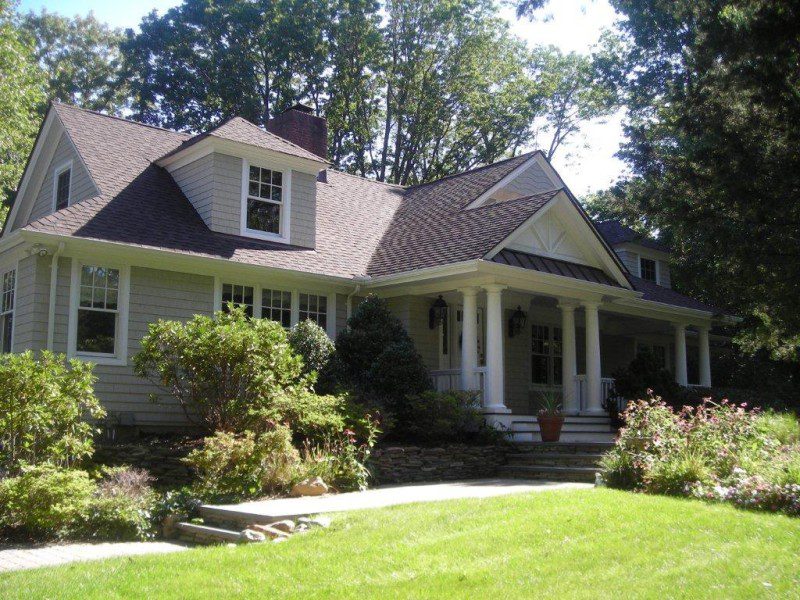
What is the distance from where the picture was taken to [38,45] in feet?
121

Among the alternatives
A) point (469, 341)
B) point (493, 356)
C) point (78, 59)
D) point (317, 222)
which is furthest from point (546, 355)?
point (78, 59)

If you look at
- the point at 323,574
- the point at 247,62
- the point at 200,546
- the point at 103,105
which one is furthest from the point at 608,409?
the point at 103,105

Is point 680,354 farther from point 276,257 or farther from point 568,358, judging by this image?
point 276,257

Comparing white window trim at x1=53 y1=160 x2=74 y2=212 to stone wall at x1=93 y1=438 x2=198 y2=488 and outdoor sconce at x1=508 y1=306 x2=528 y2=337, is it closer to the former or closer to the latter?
stone wall at x1=93 y1=438 x2=198 y2=488

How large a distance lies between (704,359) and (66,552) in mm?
17965

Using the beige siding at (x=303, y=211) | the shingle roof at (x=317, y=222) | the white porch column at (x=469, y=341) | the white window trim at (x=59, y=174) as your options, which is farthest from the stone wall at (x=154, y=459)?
the white window trim at (x=59, y=174)

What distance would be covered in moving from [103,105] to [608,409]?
28668mm

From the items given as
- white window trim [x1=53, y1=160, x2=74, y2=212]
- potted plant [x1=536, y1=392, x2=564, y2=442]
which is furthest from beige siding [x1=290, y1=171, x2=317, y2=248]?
potted plant [x1=536, y1=392, x2=564, y2=442]

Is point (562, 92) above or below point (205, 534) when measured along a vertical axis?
above

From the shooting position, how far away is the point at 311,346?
560 inches

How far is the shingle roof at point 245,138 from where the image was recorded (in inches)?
623

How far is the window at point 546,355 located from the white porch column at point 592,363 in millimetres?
2508

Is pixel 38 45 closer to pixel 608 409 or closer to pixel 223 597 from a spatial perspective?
pixel 608 409

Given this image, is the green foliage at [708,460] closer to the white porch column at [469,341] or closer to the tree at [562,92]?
the white porch column at [469,341]
